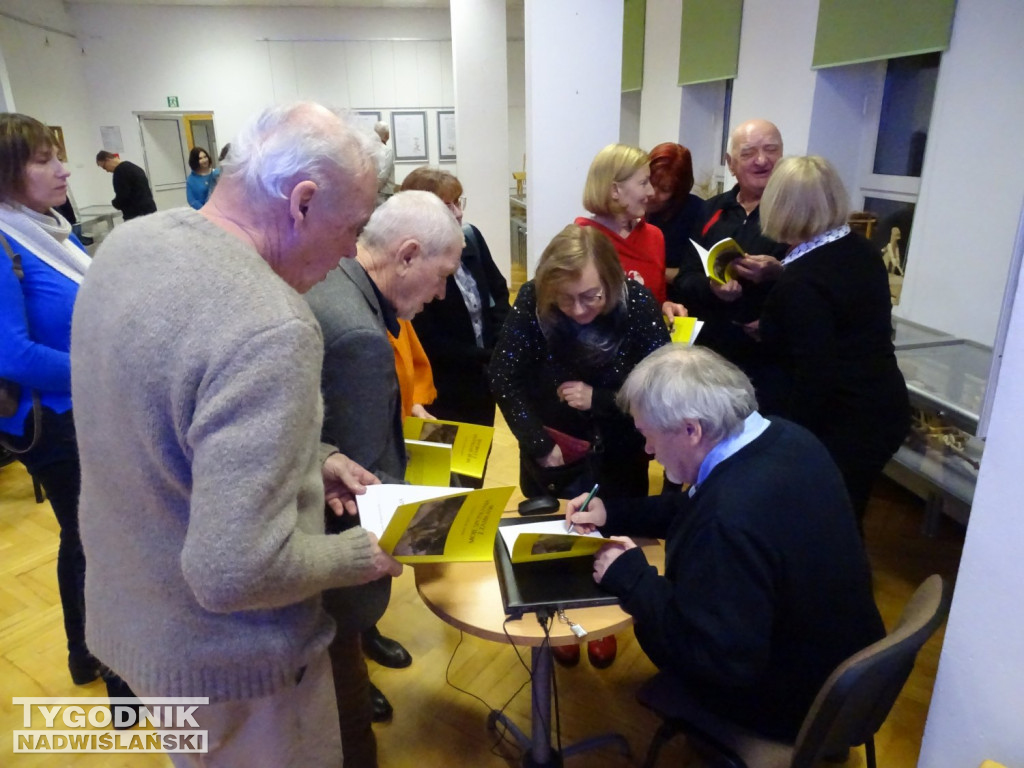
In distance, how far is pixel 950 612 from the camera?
1296 millimetres

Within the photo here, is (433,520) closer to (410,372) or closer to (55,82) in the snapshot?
(410,372)

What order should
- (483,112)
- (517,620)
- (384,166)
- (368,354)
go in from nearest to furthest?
1. (368,354)
2. (517,620)
3. (384,166)
4. (483,112)

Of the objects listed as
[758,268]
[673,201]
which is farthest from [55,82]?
[758,268]

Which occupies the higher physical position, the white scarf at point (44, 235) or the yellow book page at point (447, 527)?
the white scarf at point (44, 235)

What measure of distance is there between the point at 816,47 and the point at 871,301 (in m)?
2.41

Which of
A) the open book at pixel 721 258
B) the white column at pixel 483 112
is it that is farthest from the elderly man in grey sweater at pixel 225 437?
the white column at pixel 483 112

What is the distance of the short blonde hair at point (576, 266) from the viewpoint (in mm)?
1830

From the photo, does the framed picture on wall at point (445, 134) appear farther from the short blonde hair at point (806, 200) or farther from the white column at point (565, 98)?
the short blonde hair at point (806, 200)

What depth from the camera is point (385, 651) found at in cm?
229

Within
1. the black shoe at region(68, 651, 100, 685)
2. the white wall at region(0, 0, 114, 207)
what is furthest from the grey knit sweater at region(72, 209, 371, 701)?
the white wall at region(0, 0, 114, 207)

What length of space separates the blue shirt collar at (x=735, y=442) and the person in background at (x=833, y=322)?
71cm

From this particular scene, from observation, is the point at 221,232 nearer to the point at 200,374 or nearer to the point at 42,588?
the point at 200,374

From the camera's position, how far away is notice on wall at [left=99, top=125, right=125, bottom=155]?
8648mm

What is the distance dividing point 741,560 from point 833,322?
102 cm
